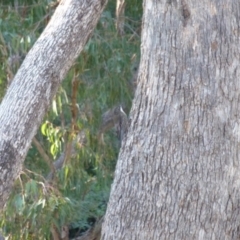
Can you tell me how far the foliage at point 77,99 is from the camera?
5.38 meters

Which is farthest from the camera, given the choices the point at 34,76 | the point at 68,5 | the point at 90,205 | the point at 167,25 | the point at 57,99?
the point at 90,205

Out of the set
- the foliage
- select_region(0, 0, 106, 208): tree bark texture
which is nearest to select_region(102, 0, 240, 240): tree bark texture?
select_region(0, 0, 106, 208): tree bark texture

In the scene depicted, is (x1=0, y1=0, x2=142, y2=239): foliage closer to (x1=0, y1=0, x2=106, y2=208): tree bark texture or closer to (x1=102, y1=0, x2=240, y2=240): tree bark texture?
(x1=0, y1=0, x2=106, y2=208): tree bark texture

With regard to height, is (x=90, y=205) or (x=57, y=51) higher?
(x=57, y=51)

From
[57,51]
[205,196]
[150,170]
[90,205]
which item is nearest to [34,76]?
[57,51]

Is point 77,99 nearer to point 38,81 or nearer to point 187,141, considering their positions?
point 38,81

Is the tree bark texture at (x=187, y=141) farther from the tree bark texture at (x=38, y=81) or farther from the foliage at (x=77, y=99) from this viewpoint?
the foliage at (x=77, y=99)

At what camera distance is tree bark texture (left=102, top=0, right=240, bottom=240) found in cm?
269

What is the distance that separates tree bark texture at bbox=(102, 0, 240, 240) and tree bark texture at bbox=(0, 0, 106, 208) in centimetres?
41

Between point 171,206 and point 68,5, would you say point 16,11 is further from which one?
point 171,206

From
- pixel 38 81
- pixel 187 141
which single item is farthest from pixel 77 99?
pixel 187 141

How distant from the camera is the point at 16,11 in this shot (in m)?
5.86

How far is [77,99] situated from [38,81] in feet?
9.14

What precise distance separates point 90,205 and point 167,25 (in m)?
3.86
